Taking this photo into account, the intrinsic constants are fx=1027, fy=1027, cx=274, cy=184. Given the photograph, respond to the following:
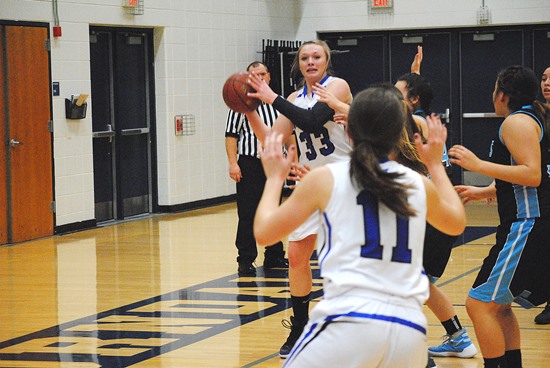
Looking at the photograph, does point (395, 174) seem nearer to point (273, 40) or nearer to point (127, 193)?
point (127, 193)

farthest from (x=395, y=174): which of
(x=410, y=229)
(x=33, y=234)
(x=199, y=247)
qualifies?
(x=33, y=234)

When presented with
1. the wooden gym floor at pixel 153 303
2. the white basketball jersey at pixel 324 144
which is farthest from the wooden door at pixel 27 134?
the white basketball jersey at pixel 324 144

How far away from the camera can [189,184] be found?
13406 millimetres

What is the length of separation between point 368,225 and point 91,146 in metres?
9.06

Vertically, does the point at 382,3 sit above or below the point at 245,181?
above

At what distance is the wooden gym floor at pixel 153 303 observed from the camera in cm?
574

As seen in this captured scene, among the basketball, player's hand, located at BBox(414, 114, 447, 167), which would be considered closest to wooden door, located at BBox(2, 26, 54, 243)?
the basketball

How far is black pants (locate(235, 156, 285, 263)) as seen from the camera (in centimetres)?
845

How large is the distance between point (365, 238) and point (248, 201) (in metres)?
5.58

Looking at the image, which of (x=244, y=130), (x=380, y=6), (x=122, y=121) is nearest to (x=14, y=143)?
(x=122, y=121)

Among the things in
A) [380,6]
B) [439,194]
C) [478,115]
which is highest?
[380,6]

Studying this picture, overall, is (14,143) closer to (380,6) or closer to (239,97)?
(239,97)

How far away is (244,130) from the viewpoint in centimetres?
855

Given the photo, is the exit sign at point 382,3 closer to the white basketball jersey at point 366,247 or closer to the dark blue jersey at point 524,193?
the dark blue jersey at point 524,193
